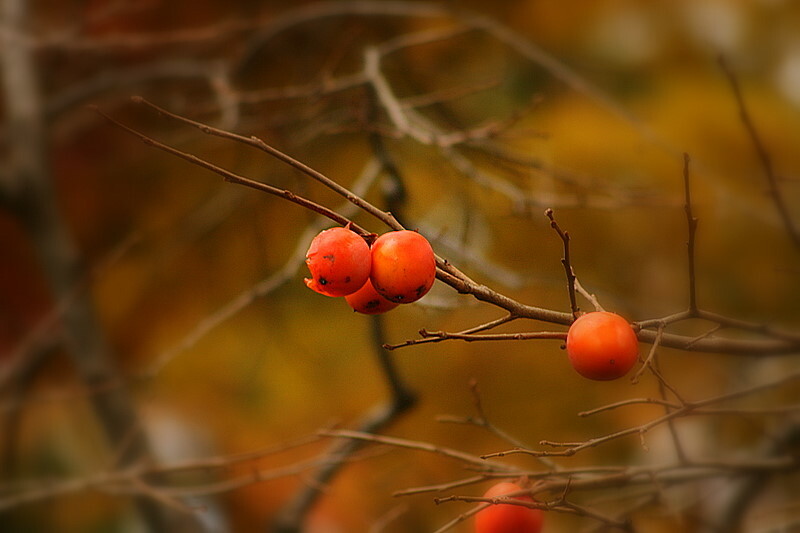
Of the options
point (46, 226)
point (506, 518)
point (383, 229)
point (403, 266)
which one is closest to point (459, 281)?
point (403, 266)

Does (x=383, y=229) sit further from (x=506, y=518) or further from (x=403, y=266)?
(x=403, y=266)

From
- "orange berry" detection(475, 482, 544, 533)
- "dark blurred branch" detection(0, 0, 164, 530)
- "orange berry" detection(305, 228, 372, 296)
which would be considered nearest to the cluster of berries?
"orange berry" detection(305, 228, 372, 296)

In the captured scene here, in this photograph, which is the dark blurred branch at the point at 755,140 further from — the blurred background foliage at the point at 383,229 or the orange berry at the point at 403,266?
the blurred background foliage at the point at 383,229

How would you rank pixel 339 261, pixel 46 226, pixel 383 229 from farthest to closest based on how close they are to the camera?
pixel 46 226 → pixel 383 229 → pixel 339 261

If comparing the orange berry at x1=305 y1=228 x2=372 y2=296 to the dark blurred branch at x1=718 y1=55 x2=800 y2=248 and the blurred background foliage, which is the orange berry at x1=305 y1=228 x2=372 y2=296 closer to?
the dark blurred branch at x1=718 y1=55 x2=800 y2=248

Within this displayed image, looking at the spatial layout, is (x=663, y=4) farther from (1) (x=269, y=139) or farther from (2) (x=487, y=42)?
(1) (x=269, y=139)

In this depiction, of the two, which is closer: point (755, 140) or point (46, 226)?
point (755, 140)
